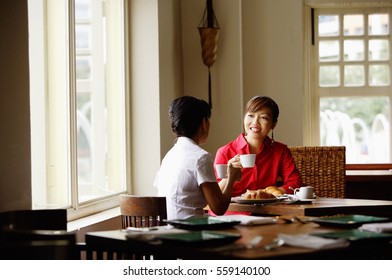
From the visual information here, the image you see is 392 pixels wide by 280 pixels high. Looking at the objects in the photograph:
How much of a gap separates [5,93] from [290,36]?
3.69 metres

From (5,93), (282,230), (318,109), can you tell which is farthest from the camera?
(318,109)

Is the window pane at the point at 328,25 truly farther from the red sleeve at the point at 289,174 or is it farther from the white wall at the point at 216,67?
the red sleeve at the point at 289,174

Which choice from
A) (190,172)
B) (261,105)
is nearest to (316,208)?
(190,172)

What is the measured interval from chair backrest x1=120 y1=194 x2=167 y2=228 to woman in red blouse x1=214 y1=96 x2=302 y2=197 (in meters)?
0.93

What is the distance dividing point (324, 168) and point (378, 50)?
200 cm

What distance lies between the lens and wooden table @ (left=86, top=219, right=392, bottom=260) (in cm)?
192

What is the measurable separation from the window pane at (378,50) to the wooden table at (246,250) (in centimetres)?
410

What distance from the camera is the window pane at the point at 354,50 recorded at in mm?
6258

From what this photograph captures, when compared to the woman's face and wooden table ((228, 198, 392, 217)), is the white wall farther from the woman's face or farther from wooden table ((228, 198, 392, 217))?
wooden table ((228, 198, 392, 217))

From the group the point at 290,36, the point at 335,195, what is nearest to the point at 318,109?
the point at 290,36

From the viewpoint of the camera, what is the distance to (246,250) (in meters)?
1.97

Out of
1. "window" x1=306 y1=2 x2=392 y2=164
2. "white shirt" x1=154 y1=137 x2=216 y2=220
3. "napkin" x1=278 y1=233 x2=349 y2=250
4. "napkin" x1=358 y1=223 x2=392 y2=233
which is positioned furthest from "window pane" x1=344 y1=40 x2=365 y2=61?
"napkin" x1=278 y1=233 x2=349 y2=250
